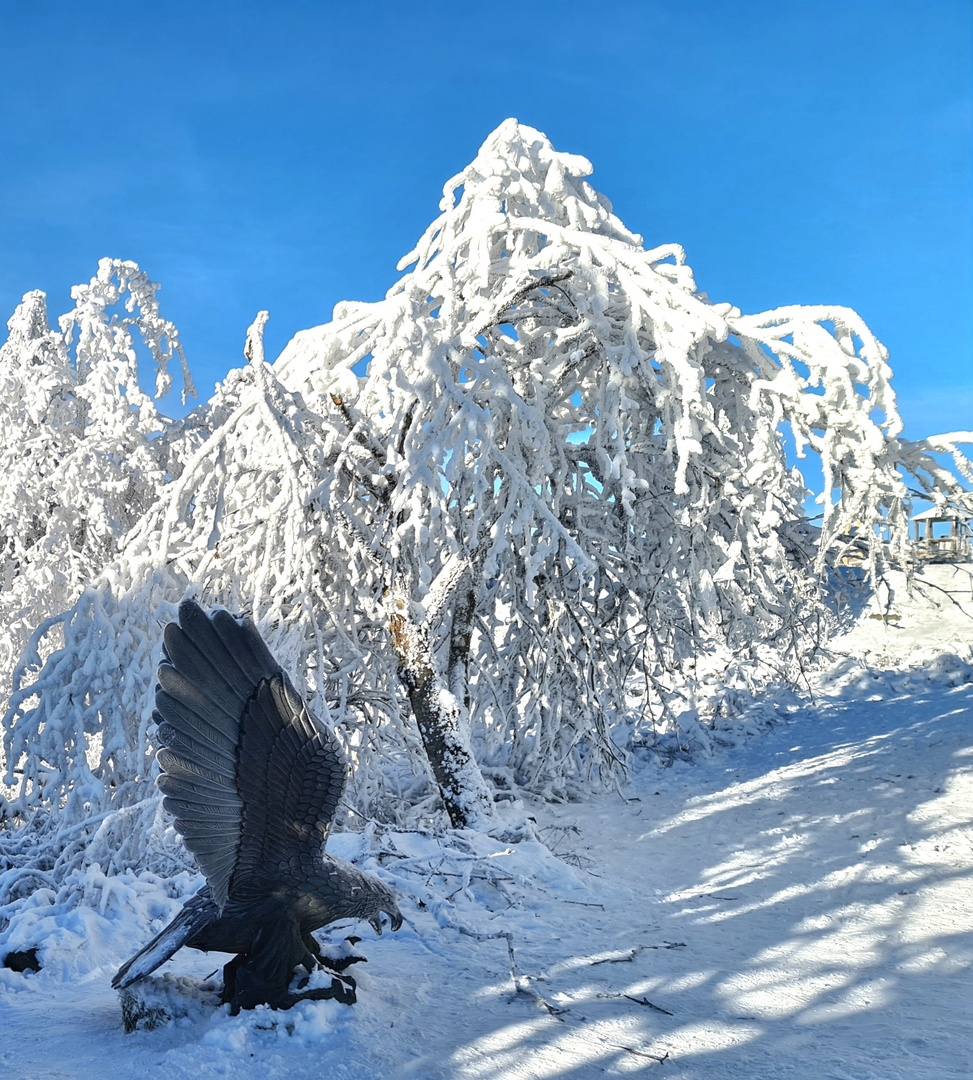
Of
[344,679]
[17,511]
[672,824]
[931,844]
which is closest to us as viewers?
[931,844]

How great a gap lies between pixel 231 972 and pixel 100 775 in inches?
126

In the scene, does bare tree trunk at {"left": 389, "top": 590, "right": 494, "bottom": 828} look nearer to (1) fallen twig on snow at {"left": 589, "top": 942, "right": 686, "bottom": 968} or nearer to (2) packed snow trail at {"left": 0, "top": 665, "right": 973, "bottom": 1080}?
(2) packed snow trail at {"left": 0, "top": 665, "right": 973, "bottom": 1080}

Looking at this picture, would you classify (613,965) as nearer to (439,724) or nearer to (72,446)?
(439,724)

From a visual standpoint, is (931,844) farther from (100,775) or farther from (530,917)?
(100,775)

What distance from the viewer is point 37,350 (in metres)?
9.99

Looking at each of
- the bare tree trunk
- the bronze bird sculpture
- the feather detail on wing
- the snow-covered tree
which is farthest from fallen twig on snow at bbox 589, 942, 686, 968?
the snow-covered tree

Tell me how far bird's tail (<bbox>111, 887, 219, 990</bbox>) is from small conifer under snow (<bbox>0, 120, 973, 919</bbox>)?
2452 millimetres

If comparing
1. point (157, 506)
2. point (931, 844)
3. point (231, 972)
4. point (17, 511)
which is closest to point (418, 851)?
point (231, 972)

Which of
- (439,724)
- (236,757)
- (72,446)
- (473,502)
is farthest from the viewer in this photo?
(72,446)

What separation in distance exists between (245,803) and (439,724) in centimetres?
343

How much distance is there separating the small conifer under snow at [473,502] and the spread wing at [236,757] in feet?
7.81

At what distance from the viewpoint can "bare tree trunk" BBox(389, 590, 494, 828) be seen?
20.3 feet

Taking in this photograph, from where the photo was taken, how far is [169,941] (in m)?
2.92

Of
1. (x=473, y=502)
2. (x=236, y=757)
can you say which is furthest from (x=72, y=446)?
(x=236, y=757)
